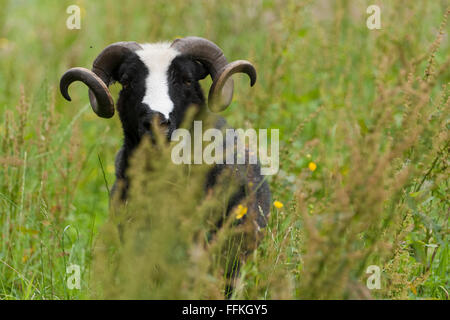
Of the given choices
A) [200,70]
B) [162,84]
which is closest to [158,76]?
[162,84]

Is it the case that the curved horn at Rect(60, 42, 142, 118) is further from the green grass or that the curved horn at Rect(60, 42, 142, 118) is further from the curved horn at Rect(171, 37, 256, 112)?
the curved horn at Rect(171, 37, 256, 112)

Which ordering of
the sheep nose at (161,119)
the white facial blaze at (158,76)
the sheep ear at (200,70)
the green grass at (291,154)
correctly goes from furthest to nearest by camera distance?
the sheep ear at (200,70)
the white facial blaze at (158,76)
the sheep nose at (161,119)
the green grass at (291,154)

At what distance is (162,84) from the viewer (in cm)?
438

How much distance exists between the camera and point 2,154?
4.54m

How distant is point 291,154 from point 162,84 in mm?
1176

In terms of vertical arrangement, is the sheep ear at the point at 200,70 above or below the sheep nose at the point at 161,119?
above

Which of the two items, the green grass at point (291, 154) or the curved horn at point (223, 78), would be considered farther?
the curved horn at point (223, 78)

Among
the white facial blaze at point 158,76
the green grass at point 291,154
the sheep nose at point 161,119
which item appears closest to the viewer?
the green grass at point 291,154

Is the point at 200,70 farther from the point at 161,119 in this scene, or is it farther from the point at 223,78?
the point at 161,119

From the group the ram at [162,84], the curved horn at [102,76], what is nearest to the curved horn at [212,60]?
the ram at [162,84]

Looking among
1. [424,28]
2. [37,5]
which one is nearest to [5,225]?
[424,28]

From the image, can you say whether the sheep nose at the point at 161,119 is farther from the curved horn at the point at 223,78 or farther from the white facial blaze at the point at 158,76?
the curved horn at the point at 223,78

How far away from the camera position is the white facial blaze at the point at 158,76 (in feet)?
13.8
